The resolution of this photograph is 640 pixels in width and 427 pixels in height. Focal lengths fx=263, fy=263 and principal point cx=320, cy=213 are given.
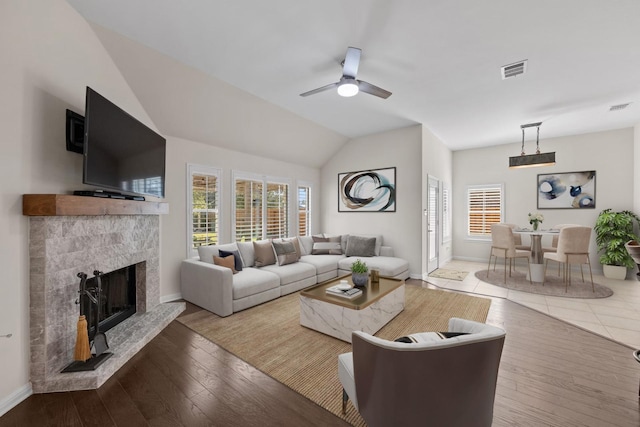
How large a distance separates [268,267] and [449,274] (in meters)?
3.82

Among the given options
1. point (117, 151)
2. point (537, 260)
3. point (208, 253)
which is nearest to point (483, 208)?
point (537, 260)

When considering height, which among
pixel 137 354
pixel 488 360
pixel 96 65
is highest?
pixel 96 65

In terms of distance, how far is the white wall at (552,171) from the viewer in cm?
536

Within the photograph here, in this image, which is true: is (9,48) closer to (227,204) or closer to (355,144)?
(227,204)

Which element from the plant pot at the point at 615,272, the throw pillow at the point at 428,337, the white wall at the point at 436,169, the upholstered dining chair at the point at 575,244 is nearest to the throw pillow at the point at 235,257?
the throw pillow at the point at 428,337

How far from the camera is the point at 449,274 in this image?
5582 millimetres

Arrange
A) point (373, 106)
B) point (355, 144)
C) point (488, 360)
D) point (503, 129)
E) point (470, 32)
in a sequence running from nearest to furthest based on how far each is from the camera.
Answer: point (488, 360)
point (470, 32)
point (373, 106)
point (503, 129)
point (355, 144)

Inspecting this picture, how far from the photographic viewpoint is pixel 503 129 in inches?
211

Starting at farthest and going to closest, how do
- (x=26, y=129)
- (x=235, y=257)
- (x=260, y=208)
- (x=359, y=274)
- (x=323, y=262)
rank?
(x=260, y=208)
(x=323, y=262)
(x=235, y=257)
(x=359, y=274)
(x=26, y=129)

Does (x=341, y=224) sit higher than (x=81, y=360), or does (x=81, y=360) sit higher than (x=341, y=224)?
(x=341, y=224)

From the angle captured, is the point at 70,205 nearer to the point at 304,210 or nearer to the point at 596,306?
the point at 304,210

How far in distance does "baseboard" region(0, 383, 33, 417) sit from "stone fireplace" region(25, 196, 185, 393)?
4 centimetres

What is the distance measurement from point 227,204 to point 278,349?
115 inches

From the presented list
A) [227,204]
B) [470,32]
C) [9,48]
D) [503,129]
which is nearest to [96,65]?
[9,48]
